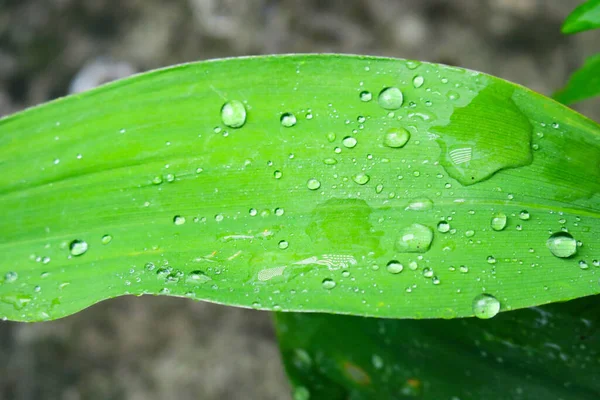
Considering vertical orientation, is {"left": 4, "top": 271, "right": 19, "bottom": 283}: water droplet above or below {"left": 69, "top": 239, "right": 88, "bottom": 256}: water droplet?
above

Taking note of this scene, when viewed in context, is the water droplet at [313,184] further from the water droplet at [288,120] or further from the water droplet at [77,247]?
the water droplet at [77,247]

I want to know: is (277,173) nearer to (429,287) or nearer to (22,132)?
(429,287)

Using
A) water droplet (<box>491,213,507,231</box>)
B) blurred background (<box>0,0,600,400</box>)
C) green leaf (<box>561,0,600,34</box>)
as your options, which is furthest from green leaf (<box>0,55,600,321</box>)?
blurred background (<box>0,0,600,400</box>)

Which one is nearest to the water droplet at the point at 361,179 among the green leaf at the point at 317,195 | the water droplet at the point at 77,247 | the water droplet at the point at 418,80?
the green leaf at the point at 317,195

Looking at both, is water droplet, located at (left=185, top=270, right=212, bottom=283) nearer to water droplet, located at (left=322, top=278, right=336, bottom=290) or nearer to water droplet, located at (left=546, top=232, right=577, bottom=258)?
water droplet, located at (left=322, top=278, right=336, bottom=290)

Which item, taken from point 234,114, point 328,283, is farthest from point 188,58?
point 328,283

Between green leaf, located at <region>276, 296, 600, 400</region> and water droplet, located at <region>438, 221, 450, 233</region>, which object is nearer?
water droplet, located at <region>438, 221, 450, 233</region>

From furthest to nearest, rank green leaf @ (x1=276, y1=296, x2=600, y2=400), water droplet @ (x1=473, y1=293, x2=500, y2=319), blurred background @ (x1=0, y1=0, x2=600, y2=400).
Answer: blurred background @ (x1=0, y1=0, x2=600, y2=400) → green leaf @ (x1=276, y1=296, x2=600, y2=400) → water droplet @ (x1=473, y1=293, x2=500, y2=319)

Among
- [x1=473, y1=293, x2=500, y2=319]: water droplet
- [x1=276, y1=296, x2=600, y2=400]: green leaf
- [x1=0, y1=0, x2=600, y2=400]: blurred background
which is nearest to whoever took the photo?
[x1=473, y1=293, x2=500, y2=319]: water droplet
